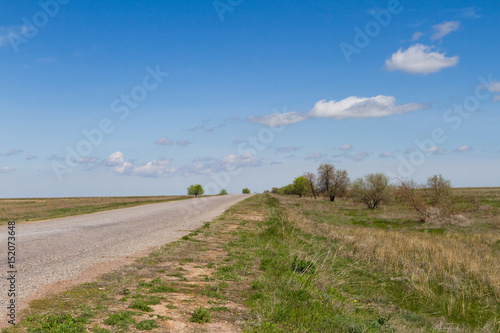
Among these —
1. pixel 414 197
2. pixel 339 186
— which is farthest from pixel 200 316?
pixel 339 186

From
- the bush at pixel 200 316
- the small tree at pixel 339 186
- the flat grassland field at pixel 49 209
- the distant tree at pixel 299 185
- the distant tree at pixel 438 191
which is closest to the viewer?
the bush at pixel 200 316

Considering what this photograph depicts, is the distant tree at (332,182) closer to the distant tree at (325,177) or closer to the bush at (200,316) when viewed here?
the distant tree at (325,177)

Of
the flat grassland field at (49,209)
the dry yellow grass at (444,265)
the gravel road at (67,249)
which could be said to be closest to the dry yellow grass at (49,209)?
the flat grassland field at (49,209)

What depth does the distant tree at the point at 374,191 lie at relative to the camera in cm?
5494

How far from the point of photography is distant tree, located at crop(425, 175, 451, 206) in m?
35.0

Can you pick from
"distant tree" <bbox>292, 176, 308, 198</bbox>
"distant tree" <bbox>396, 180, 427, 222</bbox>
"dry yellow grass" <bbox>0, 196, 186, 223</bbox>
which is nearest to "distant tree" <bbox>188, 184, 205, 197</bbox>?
"distant tree" <bbox>292, 176, 308, 198</bbox>

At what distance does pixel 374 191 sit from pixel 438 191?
2000 cm

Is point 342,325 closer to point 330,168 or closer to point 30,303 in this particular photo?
point 30,303

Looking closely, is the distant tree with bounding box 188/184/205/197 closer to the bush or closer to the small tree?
the small tree

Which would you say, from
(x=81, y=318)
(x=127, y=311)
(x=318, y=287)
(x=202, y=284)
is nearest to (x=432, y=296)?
(x=318, y=287)

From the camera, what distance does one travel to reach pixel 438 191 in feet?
117

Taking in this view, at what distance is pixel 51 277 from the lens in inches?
301

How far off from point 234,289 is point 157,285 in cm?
161

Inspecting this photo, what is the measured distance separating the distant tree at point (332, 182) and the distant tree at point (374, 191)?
22819 millimetres
